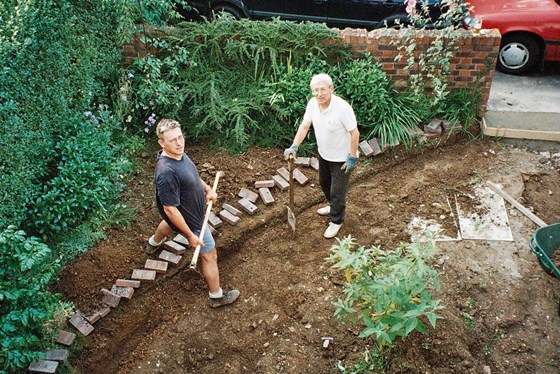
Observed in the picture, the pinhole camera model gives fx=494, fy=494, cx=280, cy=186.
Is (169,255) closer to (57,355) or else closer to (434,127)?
(57,355)

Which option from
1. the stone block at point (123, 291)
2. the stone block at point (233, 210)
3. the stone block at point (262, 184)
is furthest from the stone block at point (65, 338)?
the stone block at point (262, 184)

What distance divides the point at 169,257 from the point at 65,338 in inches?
44.7

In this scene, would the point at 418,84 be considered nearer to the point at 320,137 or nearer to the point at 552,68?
the point at 320,137

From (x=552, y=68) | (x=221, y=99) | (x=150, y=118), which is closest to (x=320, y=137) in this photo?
(x=221, y=99)

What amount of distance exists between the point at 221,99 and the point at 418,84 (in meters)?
2.48

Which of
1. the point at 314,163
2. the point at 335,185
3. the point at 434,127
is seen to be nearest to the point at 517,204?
the point at 434,127

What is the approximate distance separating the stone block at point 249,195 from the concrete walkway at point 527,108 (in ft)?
10.2

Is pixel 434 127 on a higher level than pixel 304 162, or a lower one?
higher

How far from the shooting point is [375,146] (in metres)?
6.00

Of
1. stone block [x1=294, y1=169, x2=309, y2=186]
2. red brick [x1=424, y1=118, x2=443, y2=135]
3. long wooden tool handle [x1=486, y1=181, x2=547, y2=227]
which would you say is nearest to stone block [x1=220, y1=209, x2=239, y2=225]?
stone block [x1=294, y1=169, x2=309, y2=186]

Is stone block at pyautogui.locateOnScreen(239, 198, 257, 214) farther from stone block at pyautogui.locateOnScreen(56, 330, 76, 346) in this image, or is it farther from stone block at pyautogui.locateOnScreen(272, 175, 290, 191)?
stone block at pyautogui.locateOnScreen(56, 330, 76, 346)

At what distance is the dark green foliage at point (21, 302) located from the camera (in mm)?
3549

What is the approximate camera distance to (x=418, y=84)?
6246mm

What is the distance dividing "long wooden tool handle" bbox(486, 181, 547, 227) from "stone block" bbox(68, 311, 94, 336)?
445 cm
